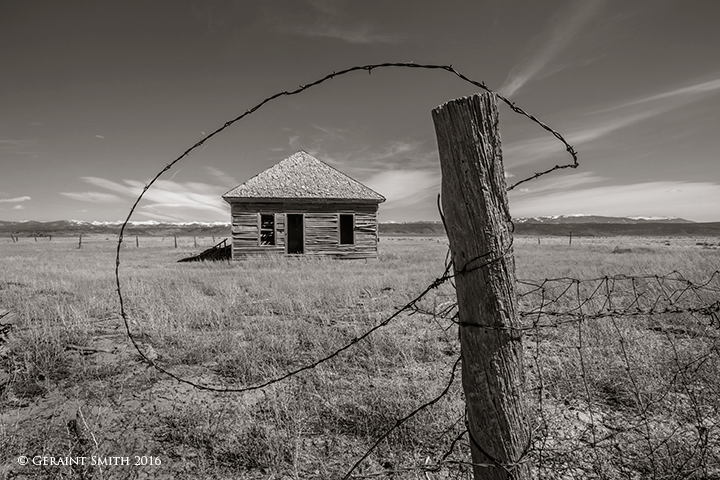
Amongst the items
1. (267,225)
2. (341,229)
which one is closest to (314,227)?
(341,229)

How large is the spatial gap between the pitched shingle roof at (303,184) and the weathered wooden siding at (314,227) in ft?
1.57

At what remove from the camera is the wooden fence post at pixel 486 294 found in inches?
56.0

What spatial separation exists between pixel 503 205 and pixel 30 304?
8.20 meters

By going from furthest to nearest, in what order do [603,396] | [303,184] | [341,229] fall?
[341,229]
[303,184]
[603,396]

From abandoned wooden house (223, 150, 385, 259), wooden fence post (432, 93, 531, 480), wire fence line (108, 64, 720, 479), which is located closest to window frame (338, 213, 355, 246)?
abandoned wooden house (223, 150, 385, 259)

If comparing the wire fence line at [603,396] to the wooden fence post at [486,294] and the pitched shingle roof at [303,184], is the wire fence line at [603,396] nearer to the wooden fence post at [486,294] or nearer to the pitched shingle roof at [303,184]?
the wooden fence post at [486,294]

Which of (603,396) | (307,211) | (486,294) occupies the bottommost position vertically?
(603,396)

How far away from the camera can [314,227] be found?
1617 centimetres

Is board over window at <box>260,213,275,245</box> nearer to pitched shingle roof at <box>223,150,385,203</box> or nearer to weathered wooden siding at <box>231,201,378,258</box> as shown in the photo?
weathered wooden siding at <box>231,201,378,258</box>

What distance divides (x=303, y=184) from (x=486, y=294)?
50.9ft

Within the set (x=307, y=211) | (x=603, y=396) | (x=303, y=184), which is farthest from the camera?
(x=303, y=184)

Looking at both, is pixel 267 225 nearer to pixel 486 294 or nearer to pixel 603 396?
pixel 603 396

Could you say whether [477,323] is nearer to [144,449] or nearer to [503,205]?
[503,205]

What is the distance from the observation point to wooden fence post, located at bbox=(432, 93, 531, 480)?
142 cm
